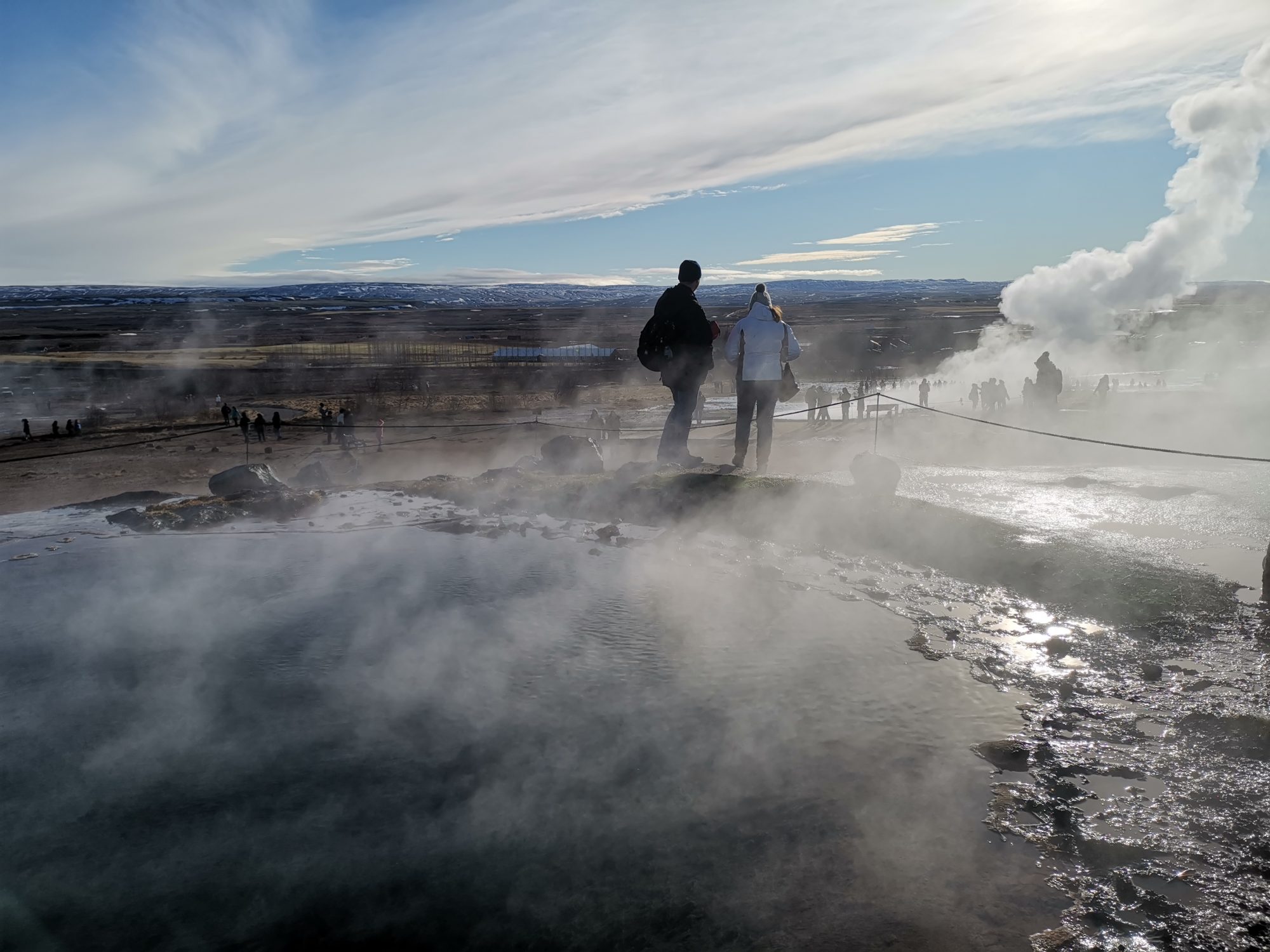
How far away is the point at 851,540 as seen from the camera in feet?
22.9

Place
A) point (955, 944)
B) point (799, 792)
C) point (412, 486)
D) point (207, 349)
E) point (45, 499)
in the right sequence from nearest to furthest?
point (955, 944), point (799, 792), point (412, 486), point (45, 499), point (207, 349)

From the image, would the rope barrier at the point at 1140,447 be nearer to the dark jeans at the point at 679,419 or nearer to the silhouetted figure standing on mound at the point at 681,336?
the dark jeans at the point at 679,419

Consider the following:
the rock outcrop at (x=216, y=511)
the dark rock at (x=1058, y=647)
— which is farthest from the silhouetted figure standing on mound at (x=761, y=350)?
the rock outcrop at (x=216, y=511)

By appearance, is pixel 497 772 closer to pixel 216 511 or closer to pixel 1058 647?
pixel 1058 647

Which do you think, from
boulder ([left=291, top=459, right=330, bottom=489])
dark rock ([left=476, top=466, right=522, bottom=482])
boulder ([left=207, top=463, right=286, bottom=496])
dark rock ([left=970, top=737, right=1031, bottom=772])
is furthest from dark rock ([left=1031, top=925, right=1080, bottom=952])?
boulder ([left=291, top=459, right=330, bottom=489])

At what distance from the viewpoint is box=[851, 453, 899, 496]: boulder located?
8031 mm

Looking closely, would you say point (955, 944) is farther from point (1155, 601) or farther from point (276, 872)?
point (1155, 601)

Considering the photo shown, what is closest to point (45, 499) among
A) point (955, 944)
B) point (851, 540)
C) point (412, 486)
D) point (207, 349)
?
point (412, 486)

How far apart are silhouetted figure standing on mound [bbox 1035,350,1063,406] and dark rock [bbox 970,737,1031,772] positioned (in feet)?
45.1

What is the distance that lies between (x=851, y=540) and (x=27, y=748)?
547 centimetres

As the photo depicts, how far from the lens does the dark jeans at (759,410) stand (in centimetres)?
798

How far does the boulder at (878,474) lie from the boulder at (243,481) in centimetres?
610

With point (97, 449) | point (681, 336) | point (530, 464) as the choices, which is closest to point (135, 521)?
point (530, 464)

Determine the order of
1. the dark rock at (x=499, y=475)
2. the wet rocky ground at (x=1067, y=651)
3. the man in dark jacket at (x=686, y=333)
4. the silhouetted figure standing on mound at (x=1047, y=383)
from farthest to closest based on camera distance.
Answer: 1. the silhouetted figure standing on mound at (x=1047, y=383)
2. the dark rock at (x=499, y=475)
3. the man in dark jacket at (x=686, y=333)
4. the wet rocky ground at (x=1067, y=651)
